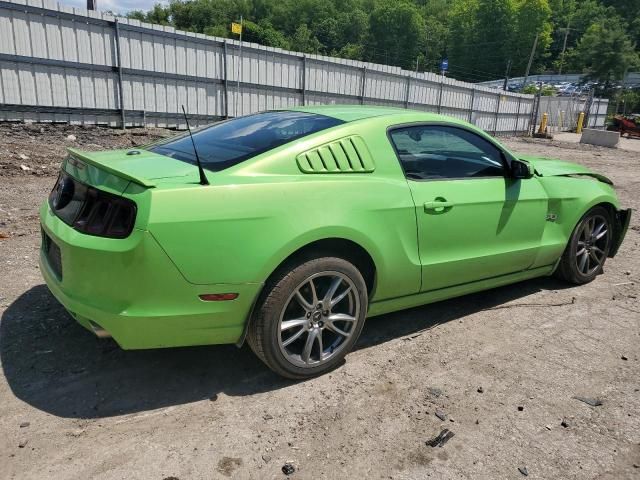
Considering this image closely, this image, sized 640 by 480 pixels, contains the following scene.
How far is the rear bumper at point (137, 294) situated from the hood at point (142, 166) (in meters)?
0.33

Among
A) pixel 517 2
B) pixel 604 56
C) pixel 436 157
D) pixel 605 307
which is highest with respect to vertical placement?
pixel 517 2

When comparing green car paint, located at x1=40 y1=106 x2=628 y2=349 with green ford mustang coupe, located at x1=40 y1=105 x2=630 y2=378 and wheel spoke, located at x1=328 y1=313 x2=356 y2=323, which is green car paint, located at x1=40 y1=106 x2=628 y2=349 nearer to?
green ford mustang coupe, located at x1=40 y1=105 x2=630 y2=378

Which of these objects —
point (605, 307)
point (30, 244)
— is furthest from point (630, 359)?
point (30, 244)

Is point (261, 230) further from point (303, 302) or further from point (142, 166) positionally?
point (142, 166)

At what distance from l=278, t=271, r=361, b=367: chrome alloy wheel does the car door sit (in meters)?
0.63

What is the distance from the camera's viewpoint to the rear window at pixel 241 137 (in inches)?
116

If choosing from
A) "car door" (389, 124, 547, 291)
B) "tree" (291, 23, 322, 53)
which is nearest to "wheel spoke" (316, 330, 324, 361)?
"car door" (389, 124, 547, 291)

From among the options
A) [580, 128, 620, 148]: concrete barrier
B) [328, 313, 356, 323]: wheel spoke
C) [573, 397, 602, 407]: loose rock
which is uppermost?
[328, 313, 356, 323]: wheel spoke

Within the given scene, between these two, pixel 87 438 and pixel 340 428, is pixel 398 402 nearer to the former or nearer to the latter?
pixel 340 428

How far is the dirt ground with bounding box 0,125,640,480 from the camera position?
2338 millimetres

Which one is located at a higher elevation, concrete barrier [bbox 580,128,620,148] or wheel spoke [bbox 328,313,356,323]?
wheel spoke [bbox 328,313,356,323]

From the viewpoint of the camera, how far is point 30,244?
486 centimetres

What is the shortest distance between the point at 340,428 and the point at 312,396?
307 millimetres

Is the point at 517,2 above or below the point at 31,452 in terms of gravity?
above
